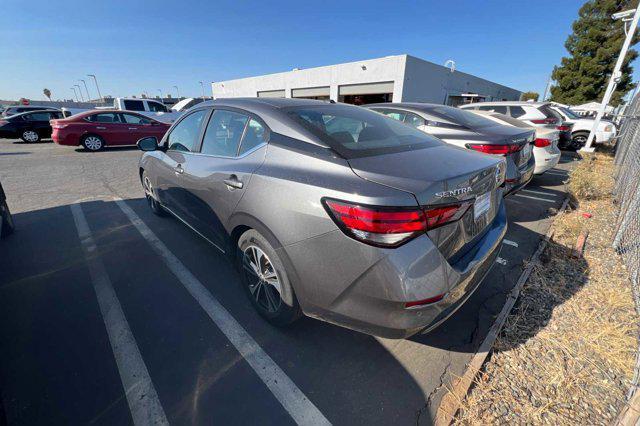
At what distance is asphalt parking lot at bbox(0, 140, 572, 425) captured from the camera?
1.71 meters

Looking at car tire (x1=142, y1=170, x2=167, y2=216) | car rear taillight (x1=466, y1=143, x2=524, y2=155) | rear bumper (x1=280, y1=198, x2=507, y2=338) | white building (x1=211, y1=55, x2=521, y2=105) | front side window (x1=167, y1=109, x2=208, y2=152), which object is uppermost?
white building (x1=211, y1=55, x2=521, y2=105)

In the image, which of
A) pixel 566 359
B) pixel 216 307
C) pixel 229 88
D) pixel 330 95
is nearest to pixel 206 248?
pixel 216 307

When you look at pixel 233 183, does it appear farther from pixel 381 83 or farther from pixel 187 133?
pixel 381 83

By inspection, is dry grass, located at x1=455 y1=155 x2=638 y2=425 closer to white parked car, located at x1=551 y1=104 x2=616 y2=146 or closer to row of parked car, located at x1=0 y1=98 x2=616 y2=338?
row of parked car, located at x1=0 y1=98 x2=616 y2=338

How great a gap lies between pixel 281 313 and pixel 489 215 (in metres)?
1.69

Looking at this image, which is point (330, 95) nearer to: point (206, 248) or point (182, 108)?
point (182, 108)

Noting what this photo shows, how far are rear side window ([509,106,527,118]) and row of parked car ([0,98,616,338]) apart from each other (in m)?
7.94

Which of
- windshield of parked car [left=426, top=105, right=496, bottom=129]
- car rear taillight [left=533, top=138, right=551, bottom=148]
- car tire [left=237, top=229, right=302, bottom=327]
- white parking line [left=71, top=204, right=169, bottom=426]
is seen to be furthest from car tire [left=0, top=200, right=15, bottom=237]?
car rear taillight [left=533, top=138, right=551, bottom=148]

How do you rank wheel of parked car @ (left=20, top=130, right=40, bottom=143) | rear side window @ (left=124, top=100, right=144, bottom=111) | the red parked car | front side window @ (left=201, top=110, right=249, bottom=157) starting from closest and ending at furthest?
front side window @ (left=201, top=110, right=249, bottom=157) → the red parked car → wheel of parked car @ (left=20, top=130, right=40, bottom=143) → rear side window @ (left=124, top=100, right=144, bottom=111)

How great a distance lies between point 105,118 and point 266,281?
1272 centimetres

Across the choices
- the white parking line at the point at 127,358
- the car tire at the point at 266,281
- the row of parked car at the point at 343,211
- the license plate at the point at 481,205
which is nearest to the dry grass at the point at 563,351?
the row of parked car at the point at 343,211

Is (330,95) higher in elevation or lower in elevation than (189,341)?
higher

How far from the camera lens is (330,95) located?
929 inches

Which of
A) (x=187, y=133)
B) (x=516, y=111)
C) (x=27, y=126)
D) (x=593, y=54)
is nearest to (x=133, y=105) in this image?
(x=27, y=126)
